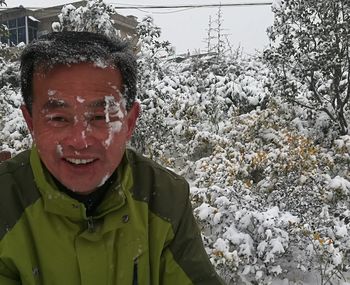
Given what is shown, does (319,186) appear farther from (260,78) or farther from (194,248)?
(260,78)

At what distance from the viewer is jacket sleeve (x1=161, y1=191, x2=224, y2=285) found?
1.38m

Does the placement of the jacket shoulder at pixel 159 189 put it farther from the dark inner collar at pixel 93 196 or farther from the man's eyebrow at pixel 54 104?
the man's eyebrow at pixel 54 104

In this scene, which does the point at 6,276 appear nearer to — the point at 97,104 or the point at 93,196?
the point at 93,196

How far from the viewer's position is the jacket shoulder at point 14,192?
1259 mm

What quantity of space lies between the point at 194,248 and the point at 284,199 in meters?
2.86

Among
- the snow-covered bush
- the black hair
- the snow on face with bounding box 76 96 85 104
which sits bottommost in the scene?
the snow-covered bush

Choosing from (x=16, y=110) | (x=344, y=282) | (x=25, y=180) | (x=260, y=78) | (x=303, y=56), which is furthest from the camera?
(x=260, y=78)

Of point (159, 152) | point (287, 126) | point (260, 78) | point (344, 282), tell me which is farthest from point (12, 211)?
point (260, 78)

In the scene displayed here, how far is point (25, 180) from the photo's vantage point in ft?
4.33

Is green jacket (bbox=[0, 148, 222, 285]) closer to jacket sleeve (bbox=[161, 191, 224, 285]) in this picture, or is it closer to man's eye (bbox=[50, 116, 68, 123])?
jacket sleeve (bbox=[161, 191, 224, 285])

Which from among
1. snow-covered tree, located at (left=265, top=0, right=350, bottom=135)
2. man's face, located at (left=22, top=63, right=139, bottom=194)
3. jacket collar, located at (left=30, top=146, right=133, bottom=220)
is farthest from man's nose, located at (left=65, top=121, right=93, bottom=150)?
snow-covered tree, located at (left=265, top=0, right=350, bottom=135)

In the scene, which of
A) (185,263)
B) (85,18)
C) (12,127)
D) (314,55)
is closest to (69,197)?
(185,263)

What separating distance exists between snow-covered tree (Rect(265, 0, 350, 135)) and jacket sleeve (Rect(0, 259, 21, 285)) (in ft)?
16.3

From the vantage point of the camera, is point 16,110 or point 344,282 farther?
point 16,110
